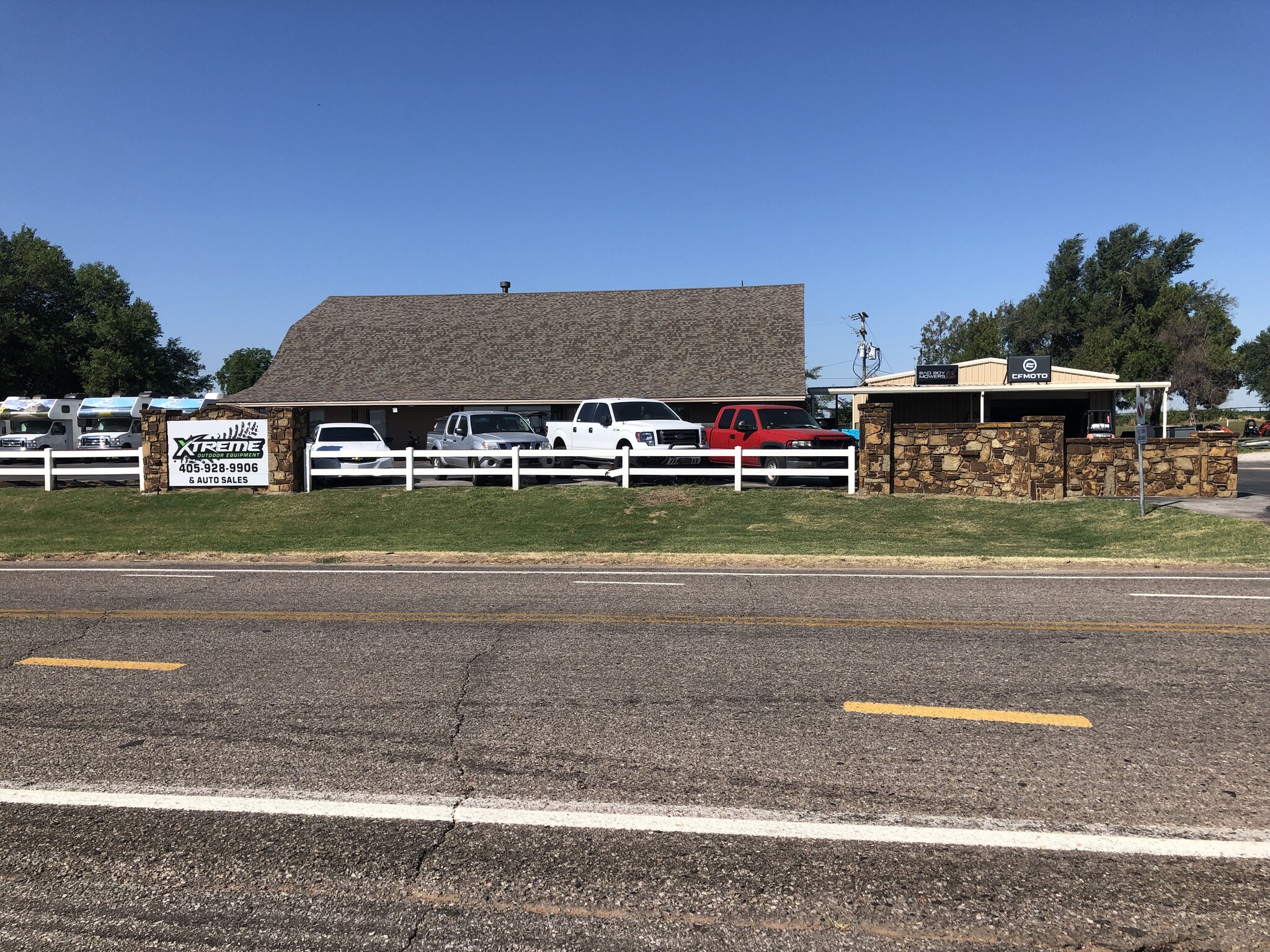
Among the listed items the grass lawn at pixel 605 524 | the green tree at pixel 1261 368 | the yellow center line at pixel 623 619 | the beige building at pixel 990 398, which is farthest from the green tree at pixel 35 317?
the green tree at pixel 1261 368

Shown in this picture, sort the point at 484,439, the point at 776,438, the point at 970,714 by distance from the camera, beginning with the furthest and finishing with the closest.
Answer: the point at 484,439
the point at 776,438
the point at 970,714

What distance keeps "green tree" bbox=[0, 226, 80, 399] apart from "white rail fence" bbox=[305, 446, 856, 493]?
59.9 meters

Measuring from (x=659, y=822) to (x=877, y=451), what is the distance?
56.1ft

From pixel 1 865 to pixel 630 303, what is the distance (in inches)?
1737

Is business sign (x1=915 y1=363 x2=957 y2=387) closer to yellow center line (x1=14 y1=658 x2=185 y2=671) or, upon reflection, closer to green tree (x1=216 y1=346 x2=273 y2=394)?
yellow center line (x1=14 y1=658 x2=185 y2=671)

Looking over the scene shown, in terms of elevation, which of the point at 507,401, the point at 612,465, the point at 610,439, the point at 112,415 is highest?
the point at 507,401

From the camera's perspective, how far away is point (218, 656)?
23.6 ft

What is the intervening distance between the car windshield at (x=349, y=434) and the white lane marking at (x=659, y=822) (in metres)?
20.1

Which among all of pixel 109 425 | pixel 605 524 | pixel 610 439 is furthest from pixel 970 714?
pixel 109 425

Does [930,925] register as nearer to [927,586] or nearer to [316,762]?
[316,762]

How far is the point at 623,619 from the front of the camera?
8.59m

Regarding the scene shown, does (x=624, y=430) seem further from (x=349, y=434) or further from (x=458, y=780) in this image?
(x=458, y=780)

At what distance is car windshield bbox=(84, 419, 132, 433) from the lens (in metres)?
38.7

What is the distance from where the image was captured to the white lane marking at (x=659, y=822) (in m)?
3.87
